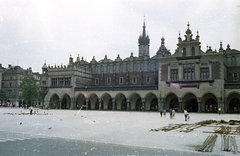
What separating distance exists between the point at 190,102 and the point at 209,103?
12.9ft

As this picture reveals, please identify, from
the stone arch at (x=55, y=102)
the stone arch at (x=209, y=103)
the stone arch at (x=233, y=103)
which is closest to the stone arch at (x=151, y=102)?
the stone arch at (x=209, y=103)

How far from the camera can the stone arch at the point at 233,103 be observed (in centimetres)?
4708

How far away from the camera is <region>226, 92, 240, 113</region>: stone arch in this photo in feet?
154

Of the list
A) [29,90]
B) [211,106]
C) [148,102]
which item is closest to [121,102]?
[148,102]

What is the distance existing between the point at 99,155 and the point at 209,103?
1804 inches

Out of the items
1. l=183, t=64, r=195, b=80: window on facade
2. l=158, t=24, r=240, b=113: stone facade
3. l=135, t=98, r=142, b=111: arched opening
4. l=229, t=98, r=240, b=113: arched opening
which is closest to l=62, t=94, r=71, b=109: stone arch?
l=135, t=98, r=142, b=111: arched opening

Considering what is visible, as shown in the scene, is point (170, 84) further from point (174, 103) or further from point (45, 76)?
point (45, 76)

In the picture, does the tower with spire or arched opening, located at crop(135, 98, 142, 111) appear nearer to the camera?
arched opening, located at crop(135, 98, 142, 111)

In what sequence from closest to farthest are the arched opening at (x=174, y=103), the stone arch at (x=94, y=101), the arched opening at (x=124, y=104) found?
1. the arched opening at (x=174, y=103)
2. the arched opening at (x=124, y=104)
3. the stone arch at (x=94, y=101)

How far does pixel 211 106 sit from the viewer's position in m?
49.8

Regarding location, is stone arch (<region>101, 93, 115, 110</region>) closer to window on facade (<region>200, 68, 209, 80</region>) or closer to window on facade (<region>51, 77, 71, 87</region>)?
window on facade (<region>51, 77, 71, 87</region>)

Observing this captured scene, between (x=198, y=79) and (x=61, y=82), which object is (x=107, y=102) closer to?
(x=61, y=82)

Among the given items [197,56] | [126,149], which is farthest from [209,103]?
[126,149]

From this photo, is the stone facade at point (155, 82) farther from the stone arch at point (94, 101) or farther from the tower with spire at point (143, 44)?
the tower with spire at point (143, 44)
